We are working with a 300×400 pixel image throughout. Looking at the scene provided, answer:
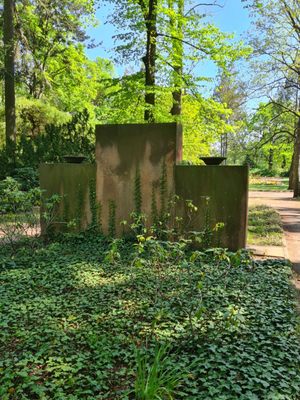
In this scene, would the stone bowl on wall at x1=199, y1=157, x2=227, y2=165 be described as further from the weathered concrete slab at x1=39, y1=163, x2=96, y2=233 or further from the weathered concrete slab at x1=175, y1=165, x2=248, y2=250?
the weathered concrete slab at x1=39, y1=163, x2=96, y2=233

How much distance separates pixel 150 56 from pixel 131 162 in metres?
5.68

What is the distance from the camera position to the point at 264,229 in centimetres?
747

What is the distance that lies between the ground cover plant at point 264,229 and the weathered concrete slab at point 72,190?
2.88m

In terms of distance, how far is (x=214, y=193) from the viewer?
5.75 metres

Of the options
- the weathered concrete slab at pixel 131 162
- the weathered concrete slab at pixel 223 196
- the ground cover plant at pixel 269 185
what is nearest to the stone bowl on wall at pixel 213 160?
the weathered concrete slab at pixel 223 196

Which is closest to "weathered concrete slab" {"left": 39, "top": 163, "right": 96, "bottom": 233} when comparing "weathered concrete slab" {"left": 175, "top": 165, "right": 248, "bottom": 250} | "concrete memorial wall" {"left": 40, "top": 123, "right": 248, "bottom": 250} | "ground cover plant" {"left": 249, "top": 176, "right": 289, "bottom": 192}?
"concrete memorial wall" {"left": 40, "top": 123, "right": 248, "bottom": 250}

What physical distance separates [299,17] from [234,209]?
1327 centimetres

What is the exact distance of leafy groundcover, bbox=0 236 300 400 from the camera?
2.38m

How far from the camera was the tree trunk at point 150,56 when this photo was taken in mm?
10516

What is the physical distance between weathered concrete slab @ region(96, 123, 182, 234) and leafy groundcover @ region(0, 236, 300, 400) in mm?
1606

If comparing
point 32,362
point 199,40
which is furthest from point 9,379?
point 199,40

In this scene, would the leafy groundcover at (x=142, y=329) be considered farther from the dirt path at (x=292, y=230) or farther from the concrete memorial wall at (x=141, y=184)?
the dirt path at (x=292, y=230)

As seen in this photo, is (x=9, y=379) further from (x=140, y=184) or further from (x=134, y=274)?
(x=140, y=184)

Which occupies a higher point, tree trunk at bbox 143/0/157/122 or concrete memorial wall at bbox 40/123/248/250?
tree trunk at bbox 143/0/157/122
